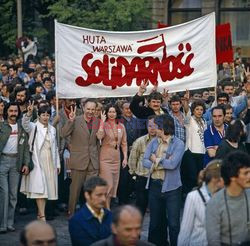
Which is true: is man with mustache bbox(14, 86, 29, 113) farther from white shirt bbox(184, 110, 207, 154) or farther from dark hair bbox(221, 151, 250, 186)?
dark hair bbox(221, 151, 250, 186)

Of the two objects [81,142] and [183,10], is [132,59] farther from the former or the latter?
[183,10]

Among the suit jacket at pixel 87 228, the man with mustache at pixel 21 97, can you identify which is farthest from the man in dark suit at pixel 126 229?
the man with mustache at pixel 21 97

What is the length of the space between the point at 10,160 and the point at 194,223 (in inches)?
184

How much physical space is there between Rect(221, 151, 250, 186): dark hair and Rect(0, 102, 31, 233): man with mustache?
5.00 metres

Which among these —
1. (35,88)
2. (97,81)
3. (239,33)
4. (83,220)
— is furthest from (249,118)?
(239,33)

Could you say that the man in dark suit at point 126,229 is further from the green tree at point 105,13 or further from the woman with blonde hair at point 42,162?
the green tree at point 105,13

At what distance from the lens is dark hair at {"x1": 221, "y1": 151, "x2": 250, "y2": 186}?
6848 millimetres

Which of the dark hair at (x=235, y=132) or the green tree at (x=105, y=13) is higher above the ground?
the green tree at (x=105, y=13)

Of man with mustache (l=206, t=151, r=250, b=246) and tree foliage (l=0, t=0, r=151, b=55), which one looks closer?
man with mustache (l=206, t=151, r=250, b=246)

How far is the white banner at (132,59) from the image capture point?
12.2 metres

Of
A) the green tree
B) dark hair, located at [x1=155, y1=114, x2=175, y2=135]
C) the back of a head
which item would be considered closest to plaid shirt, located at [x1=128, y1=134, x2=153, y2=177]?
dark hair, located at [x1=155, y1=114, x2=175, y2=135]

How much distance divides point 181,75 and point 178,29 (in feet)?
2.11

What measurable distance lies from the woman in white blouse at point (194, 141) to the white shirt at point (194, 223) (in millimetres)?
5428

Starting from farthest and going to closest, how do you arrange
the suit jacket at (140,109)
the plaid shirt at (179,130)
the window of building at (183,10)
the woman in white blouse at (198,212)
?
the window of building at (183,10) → the plaid shirt at (179,130) → the suit jacket at (140,109) → the woman in white blouse at (198,212)
